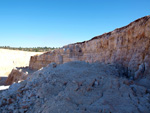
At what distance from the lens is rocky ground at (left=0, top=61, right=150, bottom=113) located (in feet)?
10.6

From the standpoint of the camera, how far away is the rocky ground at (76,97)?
10.6 ft

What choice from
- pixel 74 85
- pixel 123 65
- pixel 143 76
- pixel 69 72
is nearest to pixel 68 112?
pixel 74 85

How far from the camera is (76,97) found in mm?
3637

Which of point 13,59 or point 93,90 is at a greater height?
point 93,90

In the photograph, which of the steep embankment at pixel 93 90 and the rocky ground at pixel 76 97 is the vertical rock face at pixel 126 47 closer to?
the steep embankment at pixel 93 90

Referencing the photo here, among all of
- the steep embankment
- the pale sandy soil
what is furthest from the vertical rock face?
the pale sandy soil

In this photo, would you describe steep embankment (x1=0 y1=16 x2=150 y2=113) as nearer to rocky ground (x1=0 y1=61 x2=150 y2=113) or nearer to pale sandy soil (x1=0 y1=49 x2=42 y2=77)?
rocky ground (x1=0 y1=61 x2=150 y2=113)

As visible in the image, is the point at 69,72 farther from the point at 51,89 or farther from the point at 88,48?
the point at 88,48

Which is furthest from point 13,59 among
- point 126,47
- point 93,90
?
point 93,90

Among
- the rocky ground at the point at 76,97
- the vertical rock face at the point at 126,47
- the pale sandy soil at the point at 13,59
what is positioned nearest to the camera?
the rocky ground at the point at 76,97

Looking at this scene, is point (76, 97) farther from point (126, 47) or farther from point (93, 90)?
point (126, 47)

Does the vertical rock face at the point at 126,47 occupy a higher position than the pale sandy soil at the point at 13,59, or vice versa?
the vertical rock face at the point at 126,47

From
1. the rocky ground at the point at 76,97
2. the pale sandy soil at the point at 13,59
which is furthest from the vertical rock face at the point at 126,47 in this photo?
the pale sandy soil at the point at 13,59

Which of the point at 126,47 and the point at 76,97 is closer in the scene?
the point at 76,97
